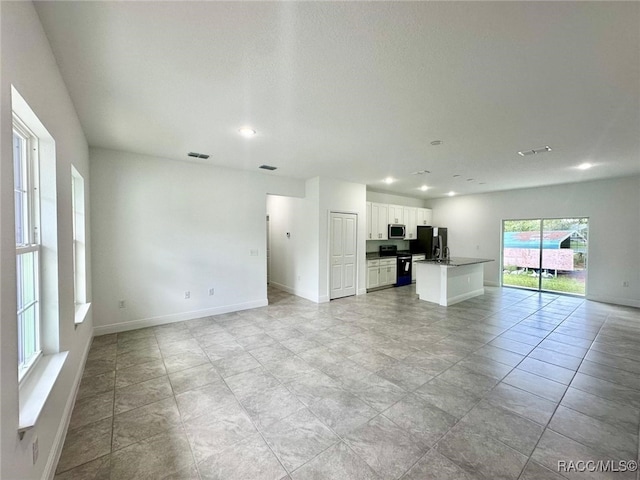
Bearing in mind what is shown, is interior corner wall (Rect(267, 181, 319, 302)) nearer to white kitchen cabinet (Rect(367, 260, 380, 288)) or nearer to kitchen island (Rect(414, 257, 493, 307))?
white kitchen cabinet (Rect(367, 260, 380, 288))

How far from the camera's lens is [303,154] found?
13.6 feet

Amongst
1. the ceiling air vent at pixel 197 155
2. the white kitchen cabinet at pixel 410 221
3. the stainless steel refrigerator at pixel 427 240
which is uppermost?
the ceiling air vent at pixel 197 155

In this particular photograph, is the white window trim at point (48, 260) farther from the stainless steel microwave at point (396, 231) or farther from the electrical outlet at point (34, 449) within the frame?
the stainless steel microwave at point (396, 231)

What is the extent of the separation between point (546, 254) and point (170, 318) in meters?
8.87

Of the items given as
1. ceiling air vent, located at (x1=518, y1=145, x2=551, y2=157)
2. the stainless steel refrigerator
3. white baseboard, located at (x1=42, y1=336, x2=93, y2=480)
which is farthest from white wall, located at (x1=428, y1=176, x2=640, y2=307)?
white baseboard, located at (x1=42, y1=336, x2=93, y2=480)

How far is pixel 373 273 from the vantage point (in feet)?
23.1

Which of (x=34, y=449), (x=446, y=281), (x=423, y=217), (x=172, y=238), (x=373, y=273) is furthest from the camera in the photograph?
(x=423, y=217)

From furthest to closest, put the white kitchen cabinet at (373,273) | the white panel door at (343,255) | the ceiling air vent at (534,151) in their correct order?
the white kitchen cabinet at (373,273)
the white panel door at (343,255)
the ceiling air vent at (534,151)

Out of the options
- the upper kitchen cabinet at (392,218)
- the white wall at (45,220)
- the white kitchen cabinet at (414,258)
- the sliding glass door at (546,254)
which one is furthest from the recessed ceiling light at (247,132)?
the sliding glass door at (546,254)

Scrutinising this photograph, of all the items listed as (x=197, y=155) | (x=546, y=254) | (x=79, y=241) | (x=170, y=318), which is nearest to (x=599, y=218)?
(x=546, y=254)

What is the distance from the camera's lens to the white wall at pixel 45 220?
116cm

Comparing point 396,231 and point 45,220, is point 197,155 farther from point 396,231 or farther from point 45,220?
point 396,231

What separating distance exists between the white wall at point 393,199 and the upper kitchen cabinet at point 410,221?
0.34 m

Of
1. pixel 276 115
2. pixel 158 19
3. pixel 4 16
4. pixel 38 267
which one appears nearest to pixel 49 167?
pixel 38 267
